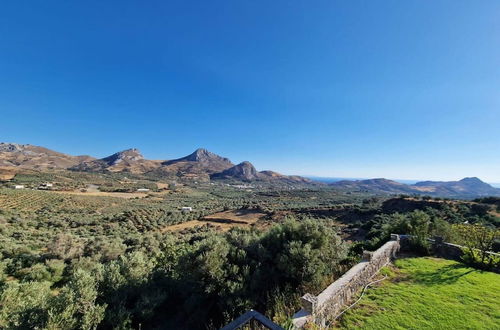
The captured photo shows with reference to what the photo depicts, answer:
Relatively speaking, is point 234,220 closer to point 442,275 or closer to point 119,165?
point 442,275

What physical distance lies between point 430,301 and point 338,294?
247 centimetres

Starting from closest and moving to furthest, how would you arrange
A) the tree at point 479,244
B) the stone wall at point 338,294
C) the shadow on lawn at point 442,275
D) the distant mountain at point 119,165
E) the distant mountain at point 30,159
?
the stone wall at point 338,294
the shadow on lawn at point 442,275
the tree at point 479,244
the distant mountain at point 30,159
the distant mountain at point 119,165

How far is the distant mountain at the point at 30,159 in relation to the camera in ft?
452

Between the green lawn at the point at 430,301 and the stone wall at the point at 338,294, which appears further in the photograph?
the green lawn at the point at 430,301

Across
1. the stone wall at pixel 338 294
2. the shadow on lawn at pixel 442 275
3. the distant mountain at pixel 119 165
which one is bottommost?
the shadow on lawn at pixel 442 275

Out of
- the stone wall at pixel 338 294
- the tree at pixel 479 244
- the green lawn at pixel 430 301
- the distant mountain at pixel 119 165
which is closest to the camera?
the stone wall at pixel 338 294

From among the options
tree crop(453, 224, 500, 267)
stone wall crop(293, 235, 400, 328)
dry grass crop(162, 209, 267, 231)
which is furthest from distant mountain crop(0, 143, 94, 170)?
tree crop(453, 224, 500, 267)

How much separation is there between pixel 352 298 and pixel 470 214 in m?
35.3

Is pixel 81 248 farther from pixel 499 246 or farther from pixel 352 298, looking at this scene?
pixel 499 246

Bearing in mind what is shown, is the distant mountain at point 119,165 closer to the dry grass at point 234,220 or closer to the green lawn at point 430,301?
the dry grass at point 234,220

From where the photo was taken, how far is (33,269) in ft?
35.9

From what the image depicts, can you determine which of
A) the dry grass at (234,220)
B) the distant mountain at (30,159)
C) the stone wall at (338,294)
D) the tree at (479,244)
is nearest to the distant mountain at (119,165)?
the distant mountain at (30,159)

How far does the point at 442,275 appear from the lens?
7605 mm

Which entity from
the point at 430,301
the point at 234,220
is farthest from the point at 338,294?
the point at 234,220
